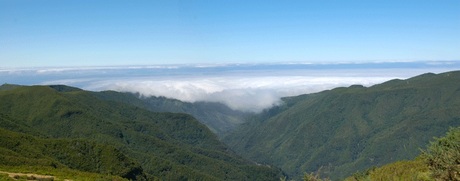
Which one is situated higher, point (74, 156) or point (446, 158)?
point (446, 158)

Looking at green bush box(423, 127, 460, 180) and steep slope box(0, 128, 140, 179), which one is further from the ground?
green bush box(423, 127, 460, 180)

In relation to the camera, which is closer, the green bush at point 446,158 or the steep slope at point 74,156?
the green bush at point 446,158

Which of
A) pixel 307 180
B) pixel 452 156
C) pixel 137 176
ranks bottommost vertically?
pixel 137 176

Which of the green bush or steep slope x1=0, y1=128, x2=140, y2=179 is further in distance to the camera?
steep slope x1=0, y1=128, x2=140, y2=179

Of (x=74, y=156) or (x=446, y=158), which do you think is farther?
(x=74, y=156)

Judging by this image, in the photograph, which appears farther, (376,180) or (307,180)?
(376,180)

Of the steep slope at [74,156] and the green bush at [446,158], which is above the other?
the green bush at [446,158]

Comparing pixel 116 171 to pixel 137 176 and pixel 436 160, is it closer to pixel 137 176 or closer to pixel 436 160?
pixel 137 176

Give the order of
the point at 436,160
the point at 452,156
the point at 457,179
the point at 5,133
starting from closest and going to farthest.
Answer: the point at 457,179 → the point at 452,156 → the point at 436,160 → the point at 5,133

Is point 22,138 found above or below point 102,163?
above

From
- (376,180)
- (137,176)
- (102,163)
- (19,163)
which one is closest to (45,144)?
(102,163)

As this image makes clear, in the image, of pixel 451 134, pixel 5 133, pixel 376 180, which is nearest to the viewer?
pixel 451 134
